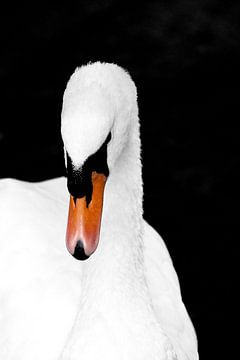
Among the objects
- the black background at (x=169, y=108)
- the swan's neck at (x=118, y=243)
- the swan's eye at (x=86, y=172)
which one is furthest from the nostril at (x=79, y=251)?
the black background at (x=169, y=108)

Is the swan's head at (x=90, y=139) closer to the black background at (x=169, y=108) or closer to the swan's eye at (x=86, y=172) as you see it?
the swan's eye at (x=86, y=172)

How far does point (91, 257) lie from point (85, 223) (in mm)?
622

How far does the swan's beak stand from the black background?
9.22 feet

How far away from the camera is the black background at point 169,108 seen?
643 cm

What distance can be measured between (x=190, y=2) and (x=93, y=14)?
3.09 feet

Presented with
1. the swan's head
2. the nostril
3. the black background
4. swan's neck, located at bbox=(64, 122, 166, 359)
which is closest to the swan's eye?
the swan's head

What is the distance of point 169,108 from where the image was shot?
7320 millimetres

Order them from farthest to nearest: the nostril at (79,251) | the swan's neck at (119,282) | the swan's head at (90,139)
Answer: the swan's neck at (119,282), the nostril at (79,251), the swan's head at (90,139)

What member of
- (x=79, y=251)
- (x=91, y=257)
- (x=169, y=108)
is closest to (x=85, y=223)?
(x=79, y=251)

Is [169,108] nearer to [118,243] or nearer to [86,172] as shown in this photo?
[118,243]

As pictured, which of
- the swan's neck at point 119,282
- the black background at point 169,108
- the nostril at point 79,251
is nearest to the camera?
the nostril at point 79,251

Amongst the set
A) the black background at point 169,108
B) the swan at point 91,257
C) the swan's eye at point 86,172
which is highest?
the swan's eye at point 86,172

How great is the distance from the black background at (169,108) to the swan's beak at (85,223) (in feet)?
9.22

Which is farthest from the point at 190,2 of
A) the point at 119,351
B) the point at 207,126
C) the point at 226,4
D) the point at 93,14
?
the point at 119,351
